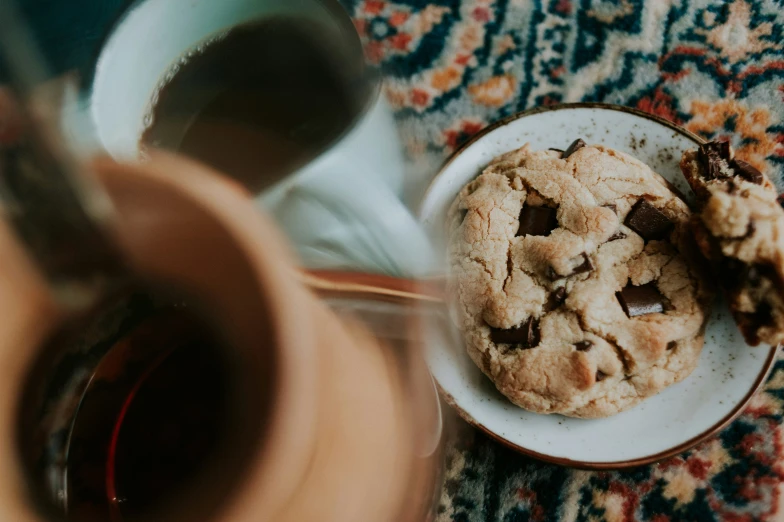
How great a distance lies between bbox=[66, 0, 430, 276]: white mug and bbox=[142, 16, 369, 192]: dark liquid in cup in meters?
0.01

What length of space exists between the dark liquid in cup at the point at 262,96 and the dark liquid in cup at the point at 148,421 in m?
0.21

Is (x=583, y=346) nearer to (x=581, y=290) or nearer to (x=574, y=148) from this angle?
(x=581, y=290)

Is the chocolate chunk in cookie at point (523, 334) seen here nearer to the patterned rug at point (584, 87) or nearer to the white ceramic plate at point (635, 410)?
the white ceramic plate at point (635, 410)

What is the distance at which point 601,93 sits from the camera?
0.99 m

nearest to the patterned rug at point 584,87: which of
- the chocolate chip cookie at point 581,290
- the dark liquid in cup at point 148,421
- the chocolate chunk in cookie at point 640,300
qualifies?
the chocolate chip cookie at point 581,290

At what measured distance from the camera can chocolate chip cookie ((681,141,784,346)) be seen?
66 centimetres

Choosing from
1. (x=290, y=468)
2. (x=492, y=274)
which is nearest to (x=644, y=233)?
(x=492, y=274)

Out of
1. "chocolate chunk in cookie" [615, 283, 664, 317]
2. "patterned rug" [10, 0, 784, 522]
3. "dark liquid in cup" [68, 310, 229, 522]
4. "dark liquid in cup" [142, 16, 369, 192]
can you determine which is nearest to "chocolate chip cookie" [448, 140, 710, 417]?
"chocolate chunk in cookie" [615, 283, 664, 317]

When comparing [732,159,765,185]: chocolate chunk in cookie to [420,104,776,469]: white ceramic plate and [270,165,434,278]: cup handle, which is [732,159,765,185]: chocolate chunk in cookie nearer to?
[420,104,776,469]: white ceramic plate

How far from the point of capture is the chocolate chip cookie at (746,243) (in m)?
0.66

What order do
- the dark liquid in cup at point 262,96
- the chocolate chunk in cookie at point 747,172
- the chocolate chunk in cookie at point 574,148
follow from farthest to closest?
the chocolate chunk in cookie at point 574,148 < the chocolate chunk in cookie at point 747,172 < the dark liquid in cup at point 262,96

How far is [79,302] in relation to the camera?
0.43 m

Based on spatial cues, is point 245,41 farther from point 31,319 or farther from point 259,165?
point 31,319

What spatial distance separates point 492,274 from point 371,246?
1.12ft
